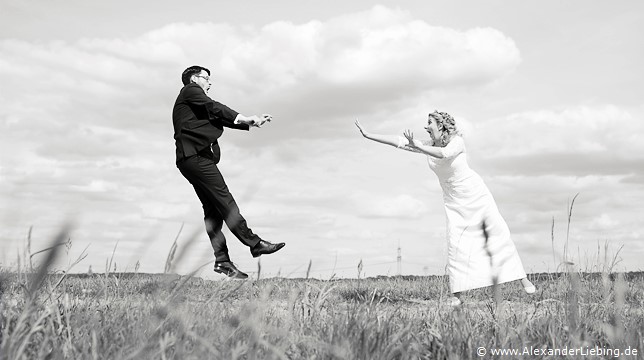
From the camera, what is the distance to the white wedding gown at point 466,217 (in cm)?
662

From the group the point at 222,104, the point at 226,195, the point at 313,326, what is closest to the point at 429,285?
the point at 226,195

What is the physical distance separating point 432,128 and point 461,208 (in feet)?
2.99

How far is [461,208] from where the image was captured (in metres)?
6.86

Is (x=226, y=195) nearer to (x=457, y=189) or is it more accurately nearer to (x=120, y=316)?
(x=457, y=189)

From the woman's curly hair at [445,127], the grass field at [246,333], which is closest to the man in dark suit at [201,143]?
the woman's curly hair at [445,127]

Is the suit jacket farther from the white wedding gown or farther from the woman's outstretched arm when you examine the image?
the white wedding gown

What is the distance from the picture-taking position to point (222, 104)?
24.7ft

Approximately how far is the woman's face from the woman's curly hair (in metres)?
0.03

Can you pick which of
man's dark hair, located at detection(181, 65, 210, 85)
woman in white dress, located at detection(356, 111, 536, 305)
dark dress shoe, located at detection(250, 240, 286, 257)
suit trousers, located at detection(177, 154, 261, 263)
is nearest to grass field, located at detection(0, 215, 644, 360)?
woman in white dress, located at detection(356, 111, 536, 305)

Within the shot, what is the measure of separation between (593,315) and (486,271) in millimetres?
2716

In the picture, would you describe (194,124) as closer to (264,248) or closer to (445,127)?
(264,248)

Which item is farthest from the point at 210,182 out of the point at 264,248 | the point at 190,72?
the point at 190,72

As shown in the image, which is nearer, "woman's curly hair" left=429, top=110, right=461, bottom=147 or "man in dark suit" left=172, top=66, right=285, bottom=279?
"woman's curly hair" left=429, top=110, right=461, bottom=147

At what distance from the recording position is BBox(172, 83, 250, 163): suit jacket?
25.4ft
